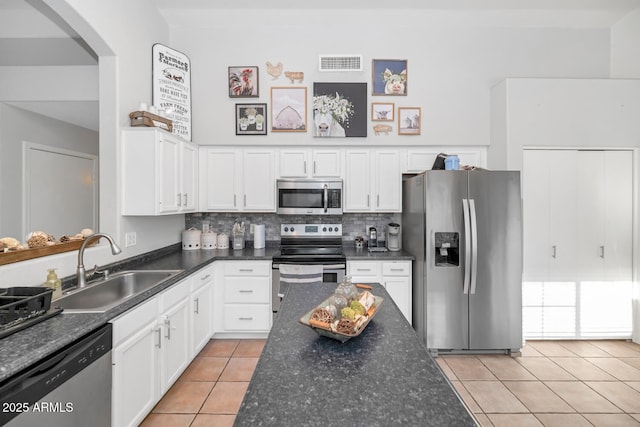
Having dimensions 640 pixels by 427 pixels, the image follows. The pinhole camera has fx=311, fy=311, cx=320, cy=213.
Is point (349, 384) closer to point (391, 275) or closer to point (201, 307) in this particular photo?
point (201, 307)

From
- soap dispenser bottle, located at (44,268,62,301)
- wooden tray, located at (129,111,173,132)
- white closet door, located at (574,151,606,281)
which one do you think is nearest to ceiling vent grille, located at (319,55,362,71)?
wooden tray, located at (129,111,173,132)

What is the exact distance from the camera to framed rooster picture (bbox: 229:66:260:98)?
12.2 ft

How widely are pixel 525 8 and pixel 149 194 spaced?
447 cm

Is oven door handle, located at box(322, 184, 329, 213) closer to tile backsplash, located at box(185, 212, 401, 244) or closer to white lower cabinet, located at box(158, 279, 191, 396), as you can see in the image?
tile backsplash, located at box(185, 212, 401, 244)

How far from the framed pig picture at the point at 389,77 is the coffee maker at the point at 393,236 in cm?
159

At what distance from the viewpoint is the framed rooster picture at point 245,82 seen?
3713 millimetres

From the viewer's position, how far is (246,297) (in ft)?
10.9

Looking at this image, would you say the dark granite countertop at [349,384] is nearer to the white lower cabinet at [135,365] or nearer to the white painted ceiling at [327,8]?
the white lower cabinet at [135,365]

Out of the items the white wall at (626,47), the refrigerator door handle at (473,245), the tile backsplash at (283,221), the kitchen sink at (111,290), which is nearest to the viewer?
the kitchen sink at (111,290)

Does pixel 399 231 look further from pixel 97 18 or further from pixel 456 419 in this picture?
pixel 97 18

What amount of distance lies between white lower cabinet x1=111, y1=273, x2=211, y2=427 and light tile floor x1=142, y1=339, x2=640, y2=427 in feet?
0.73

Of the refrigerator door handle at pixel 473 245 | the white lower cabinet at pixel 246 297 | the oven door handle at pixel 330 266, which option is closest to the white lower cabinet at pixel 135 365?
the white lower cabinet at pixel 246 297

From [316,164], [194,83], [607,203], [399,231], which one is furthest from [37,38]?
[607,203]

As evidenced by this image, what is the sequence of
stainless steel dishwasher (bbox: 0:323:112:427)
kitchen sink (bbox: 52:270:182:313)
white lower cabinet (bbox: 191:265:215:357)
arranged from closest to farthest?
stainless steel dishwasher (bbox: 0:323:112:427), kitchen sink (bbox: 52:270:182:313), white lower cabinet (bbox: 191:265:215:357)
